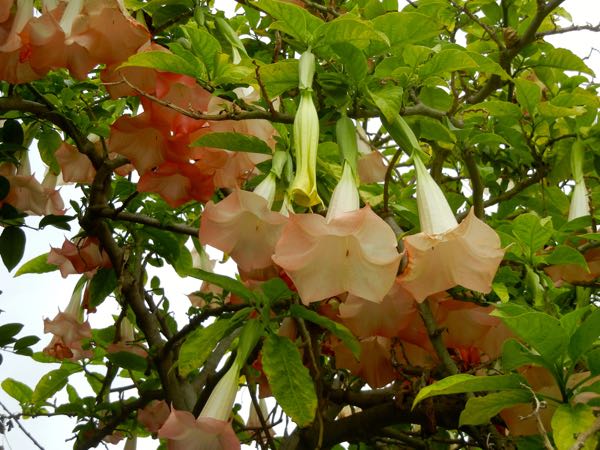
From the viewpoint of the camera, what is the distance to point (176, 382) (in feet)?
6.77

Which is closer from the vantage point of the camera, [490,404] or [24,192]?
[490,404]

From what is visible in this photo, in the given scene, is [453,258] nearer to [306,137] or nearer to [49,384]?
[306,137]

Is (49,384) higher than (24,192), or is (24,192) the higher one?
(24,192)

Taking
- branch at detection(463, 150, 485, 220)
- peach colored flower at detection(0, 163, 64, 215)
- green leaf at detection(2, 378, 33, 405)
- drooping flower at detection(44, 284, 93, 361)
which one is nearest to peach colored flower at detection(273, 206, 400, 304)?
branch at detection(463, 150, 485, 220)

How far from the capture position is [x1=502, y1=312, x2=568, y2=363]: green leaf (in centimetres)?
103

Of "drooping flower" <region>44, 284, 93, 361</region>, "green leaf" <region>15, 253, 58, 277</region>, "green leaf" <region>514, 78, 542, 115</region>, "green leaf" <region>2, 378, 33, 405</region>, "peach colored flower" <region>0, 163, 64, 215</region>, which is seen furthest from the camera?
"green leaf" <region>2, 378, 33, 405</region>

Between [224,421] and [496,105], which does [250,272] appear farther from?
[496,105]

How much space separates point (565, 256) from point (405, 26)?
494 mm

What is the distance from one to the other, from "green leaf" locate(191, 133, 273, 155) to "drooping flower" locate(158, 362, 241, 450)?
44cm

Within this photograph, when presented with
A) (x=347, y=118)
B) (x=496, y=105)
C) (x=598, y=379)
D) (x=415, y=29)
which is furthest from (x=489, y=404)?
(x=496, y=105)

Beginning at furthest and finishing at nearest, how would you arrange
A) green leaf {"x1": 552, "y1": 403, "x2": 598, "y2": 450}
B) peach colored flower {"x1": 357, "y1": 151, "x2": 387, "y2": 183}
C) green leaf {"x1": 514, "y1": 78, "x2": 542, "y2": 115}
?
green leaf {"x1": 514, "y1": 78, "x2": 542, "y2": 115}
peach colored flower {"x1": 357, "y1": 151, "x2": 387, "y2": 183}
green leaf {"x1": 552, "y1": 403, "x2": 598, "y2": 450}

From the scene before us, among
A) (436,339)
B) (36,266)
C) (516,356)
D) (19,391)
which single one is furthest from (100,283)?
(516,356)

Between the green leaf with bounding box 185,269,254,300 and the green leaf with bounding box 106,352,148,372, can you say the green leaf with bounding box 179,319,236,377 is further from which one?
the green leaf with bounding box 106,352,148,372

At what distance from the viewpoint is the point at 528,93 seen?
169cm
